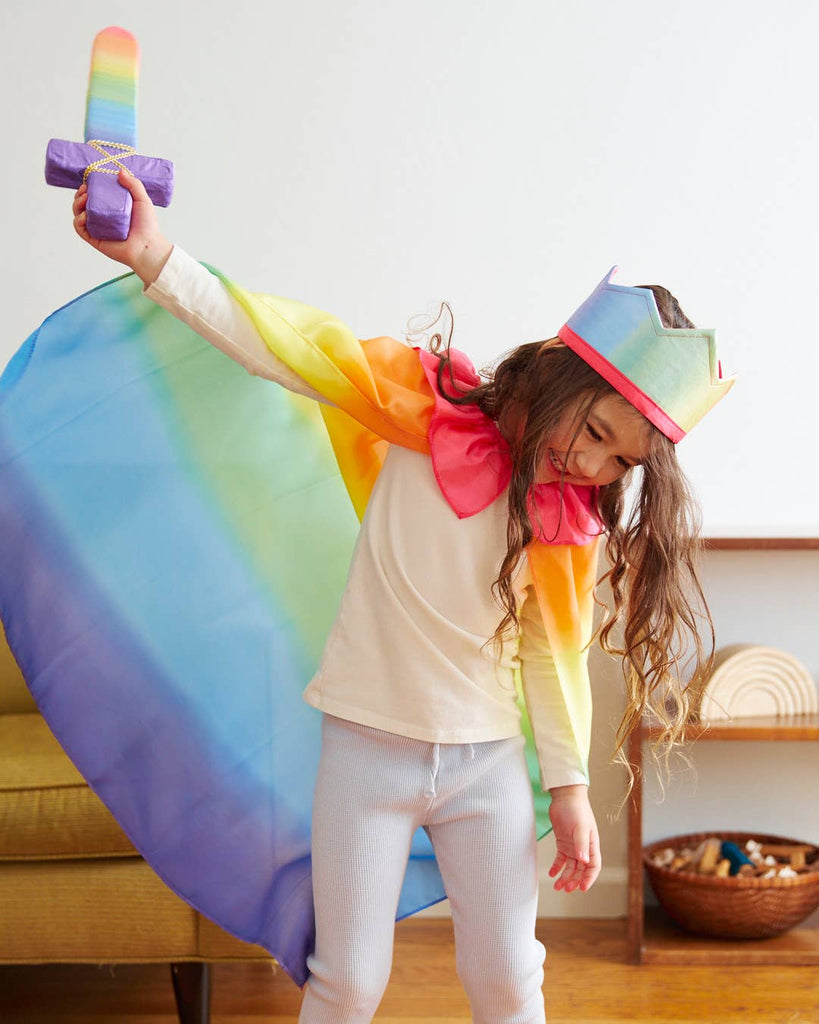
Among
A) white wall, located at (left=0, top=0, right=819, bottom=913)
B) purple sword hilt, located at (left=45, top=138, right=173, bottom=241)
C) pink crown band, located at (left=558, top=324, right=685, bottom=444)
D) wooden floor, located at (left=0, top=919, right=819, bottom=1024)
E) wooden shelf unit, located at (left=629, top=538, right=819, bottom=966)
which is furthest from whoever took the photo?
white wall, located at (left=0, top=0, right=819, bottom=913)

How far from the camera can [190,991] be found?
179 cm

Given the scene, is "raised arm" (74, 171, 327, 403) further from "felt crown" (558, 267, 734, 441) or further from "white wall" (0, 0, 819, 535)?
"white wall" (0, 0, 819, 535)

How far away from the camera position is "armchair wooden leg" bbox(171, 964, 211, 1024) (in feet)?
5.86

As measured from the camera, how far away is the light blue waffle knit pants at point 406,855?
1.25 metres

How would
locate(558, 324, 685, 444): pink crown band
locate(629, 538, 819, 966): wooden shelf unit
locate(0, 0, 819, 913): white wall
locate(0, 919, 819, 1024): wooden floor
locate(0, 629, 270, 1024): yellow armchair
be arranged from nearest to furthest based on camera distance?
1. locate(558, 324, 685, 444): pink crown band
2. locate(0, 629, 270, 1024): yellow armchair
3. locate(0, 919, 819, 1024): wooden floor
4. locate(629, 538, 819, 966): wooden shelf unit
5. locate(0, 0, 819, 913): white wall

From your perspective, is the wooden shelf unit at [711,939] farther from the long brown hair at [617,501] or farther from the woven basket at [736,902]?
the long brown hair at [617,501]

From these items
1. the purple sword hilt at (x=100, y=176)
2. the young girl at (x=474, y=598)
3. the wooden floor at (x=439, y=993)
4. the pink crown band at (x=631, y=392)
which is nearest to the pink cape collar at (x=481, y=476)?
A: the young girl at (x=474, y=598)

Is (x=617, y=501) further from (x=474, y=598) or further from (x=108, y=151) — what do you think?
(x=108, y=151)

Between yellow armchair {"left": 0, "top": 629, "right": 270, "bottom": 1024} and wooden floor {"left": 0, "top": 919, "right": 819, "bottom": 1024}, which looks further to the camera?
wooden floor {"left": 0, "top": 919, "right": 819, "bottom": 1024}

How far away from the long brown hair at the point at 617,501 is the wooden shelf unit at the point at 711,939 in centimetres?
87

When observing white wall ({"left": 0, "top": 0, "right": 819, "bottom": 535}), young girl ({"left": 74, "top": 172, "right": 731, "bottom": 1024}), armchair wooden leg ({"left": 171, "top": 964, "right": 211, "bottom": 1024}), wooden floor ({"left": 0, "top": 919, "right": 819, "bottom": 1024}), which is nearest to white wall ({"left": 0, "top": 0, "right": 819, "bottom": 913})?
white wall ({"left": 0, "top": 0, "right": 819, "bottom": 535})

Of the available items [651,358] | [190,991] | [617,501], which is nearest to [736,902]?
[190,991]

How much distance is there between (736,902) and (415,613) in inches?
52.1

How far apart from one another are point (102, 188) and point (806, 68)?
1924 millimetres
